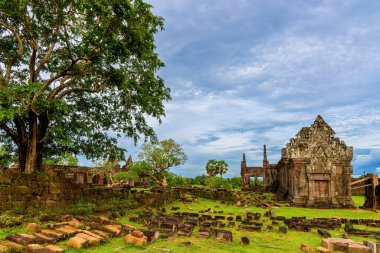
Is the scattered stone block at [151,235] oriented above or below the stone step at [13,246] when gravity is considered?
below

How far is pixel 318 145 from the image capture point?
79.2ft

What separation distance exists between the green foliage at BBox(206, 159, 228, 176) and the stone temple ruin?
70.2ft

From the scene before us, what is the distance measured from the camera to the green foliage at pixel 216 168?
46219mm

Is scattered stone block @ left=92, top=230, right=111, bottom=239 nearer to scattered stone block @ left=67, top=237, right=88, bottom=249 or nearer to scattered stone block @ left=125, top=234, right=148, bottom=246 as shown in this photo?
scattered stone block @ left=125, top=234, right=148, bottom=246

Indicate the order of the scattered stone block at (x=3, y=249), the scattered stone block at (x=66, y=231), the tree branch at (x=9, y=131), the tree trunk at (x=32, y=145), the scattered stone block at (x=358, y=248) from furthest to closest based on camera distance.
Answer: the tree branch at (x=9, y=131), the tree trunk at (x=32, y=145), the scattered stone block at (x=358, y=248), the scattered stone block at (x=66, y=231), the scattered stone block at (x=3, y=249)

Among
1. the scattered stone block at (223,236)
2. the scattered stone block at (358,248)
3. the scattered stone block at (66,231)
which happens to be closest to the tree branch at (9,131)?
the scattered stone block at (66,231)

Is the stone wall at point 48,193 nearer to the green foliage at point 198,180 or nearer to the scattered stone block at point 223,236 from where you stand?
the scattered stone block at point 223,236

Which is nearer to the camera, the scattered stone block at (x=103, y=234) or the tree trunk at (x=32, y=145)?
the scattered stone block at (x=103, y=234)

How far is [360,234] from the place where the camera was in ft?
35.0

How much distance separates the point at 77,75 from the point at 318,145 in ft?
63.6

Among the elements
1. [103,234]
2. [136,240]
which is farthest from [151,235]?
[103,234]

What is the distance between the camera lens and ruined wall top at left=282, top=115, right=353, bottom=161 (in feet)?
78.5

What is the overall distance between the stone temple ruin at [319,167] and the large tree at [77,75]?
13425 millimetres

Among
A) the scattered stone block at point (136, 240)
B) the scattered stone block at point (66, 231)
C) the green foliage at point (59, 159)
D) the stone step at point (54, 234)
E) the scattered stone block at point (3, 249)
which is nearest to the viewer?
the scattered stone block at point (3, 249)
